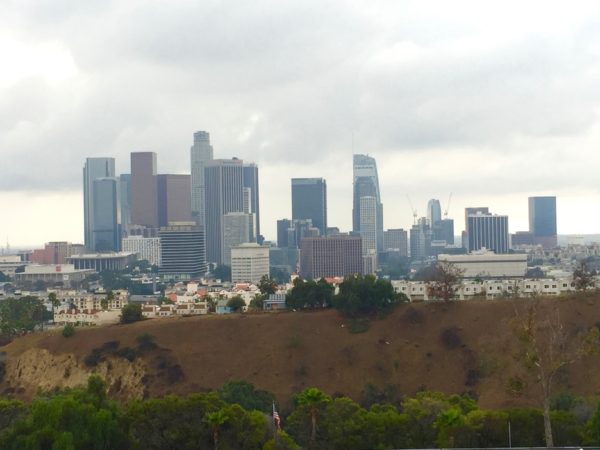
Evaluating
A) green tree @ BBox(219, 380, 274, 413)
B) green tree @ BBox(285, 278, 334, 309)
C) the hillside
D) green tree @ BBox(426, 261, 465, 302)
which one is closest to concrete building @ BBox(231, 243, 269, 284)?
green tree @ BBox(285, 278, 334, 309)

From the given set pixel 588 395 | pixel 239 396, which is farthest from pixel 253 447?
pixel 588 395

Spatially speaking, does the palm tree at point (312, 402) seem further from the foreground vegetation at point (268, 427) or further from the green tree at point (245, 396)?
the green tree at point (245, 396)

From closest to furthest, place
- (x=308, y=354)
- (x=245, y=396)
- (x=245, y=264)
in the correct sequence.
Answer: (x=245, y=396) < (x=308, y=354) < (x=245, y=264)

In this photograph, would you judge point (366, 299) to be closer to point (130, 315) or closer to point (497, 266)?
point (130, 315)

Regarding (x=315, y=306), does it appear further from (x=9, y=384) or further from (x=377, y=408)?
(x=377, y=408)

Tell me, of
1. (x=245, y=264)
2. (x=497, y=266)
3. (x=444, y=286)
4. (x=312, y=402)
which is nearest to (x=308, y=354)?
(x=444, y=286)
